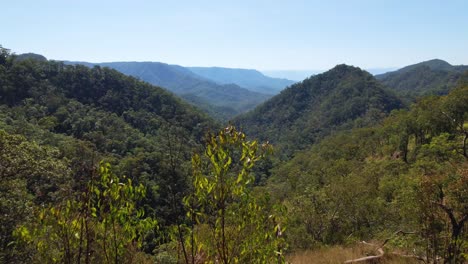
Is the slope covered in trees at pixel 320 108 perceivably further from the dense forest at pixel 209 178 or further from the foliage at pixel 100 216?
the foliage at pixel 100 216

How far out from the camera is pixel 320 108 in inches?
4902

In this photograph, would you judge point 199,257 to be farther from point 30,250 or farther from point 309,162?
point 309,162

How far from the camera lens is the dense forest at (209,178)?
2.83m

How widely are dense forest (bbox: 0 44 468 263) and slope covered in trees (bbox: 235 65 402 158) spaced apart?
0.81 m

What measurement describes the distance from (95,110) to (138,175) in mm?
33954

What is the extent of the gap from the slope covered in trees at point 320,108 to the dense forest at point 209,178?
0.81 meters

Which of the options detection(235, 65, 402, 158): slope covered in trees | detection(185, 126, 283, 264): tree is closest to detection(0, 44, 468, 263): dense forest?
detection(185, 126, 283, 264): tree

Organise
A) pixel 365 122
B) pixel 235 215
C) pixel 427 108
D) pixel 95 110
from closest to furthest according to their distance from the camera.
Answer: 1. pixel 235 215
2. pixel 427 108
3. pixel 95 110
4. pixel 365 122

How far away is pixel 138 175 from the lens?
43250 mm

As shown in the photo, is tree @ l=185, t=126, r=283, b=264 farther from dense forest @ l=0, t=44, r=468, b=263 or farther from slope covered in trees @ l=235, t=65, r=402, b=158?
slope covered in trees @ l=235, t=65, r=402, b=158

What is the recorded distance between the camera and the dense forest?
9.27ft

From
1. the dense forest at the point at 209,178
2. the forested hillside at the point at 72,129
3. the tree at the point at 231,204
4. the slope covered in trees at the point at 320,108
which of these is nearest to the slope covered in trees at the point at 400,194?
the dense forest at the point at 209,178

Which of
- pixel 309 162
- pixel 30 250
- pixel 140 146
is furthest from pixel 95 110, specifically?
pixel 30 250

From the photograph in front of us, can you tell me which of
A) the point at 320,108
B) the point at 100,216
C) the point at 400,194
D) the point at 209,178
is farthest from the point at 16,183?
the point at 320,108
